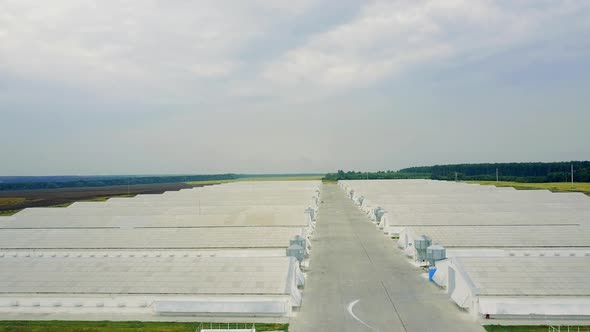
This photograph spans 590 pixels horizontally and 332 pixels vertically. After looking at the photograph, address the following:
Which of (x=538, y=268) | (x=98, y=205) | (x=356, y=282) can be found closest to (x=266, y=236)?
(x=356, y=282)

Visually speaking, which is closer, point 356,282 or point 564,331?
point 564,331

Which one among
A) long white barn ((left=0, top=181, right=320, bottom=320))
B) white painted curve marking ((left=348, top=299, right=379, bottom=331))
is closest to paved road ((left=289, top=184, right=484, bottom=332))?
white painted curve marking ((left=348, top=299, right=379, bottom=331))

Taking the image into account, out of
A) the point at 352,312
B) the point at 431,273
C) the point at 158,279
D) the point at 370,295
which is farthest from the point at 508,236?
the point at 158,279

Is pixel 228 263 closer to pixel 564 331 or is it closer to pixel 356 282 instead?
pixel 356 282

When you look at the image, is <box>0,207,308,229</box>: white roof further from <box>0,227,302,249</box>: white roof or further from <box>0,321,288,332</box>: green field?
<box>0,321,288,332</box>: green field

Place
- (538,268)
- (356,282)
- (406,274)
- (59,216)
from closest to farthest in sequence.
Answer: (538,268) → (356,282) → (406,274) → (59,216)

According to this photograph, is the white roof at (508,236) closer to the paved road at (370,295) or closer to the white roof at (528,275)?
the paved road at (370,295)

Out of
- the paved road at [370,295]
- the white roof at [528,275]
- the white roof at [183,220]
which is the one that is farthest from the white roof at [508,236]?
the white roof at [183,220]
